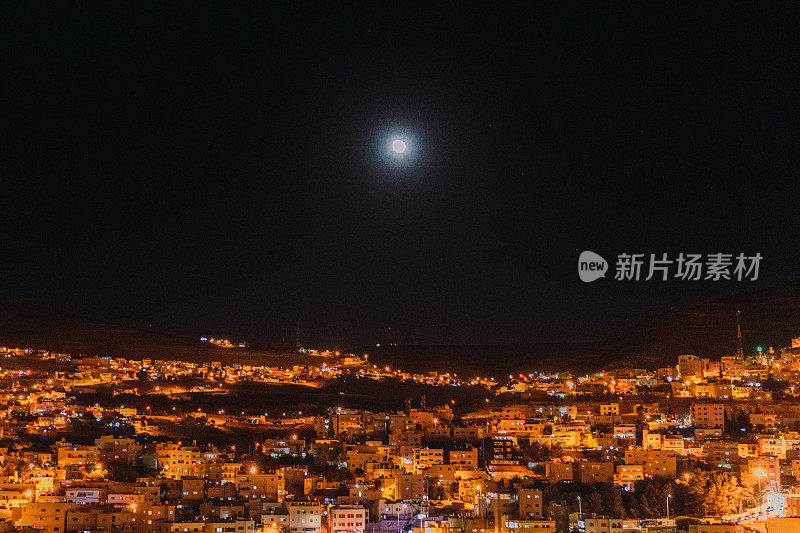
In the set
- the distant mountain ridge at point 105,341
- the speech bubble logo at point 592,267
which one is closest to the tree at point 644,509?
the speech bubble logo at point 592,267

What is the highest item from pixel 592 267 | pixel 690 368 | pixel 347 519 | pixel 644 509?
pixel 592 267

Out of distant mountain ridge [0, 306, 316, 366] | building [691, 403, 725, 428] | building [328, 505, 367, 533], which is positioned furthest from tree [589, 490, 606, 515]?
distant mountain ridge [0, 306, 316, 366]

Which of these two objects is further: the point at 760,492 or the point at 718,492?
the point at 760,492

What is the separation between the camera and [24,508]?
1066 centimetres

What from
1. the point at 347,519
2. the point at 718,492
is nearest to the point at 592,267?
the point at 718,492

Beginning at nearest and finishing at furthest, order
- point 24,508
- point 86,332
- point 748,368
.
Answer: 1. point 24,508
2. point 748,368
3. point 86,332

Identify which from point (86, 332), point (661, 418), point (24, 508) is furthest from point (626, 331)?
point (24, 508)

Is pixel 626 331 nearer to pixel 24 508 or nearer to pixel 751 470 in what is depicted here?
pixel 751 470

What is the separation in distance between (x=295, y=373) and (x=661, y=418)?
11.1 m

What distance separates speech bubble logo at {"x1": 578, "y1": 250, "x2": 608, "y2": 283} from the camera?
13234 millimetres

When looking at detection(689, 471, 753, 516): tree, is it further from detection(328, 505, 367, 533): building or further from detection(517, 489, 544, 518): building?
detection(328, 505, 367, 533): building

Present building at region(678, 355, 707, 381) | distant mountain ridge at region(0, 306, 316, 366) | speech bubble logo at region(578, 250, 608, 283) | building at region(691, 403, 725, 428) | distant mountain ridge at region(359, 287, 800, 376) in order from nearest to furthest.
→ 1. speech bubble logo at region(578, 250, 608, 283)
2. building at region(691, 403, 725, 428)
3. building at region(678, 355, 707, 381)
4. distant mountain ridge at region(359, 287, 800, 376)
5. distant mountain ridge at region(0, 306, 316, 366)

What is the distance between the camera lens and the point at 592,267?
13680 mm

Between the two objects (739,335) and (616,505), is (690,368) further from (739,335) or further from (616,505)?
(616,505)
